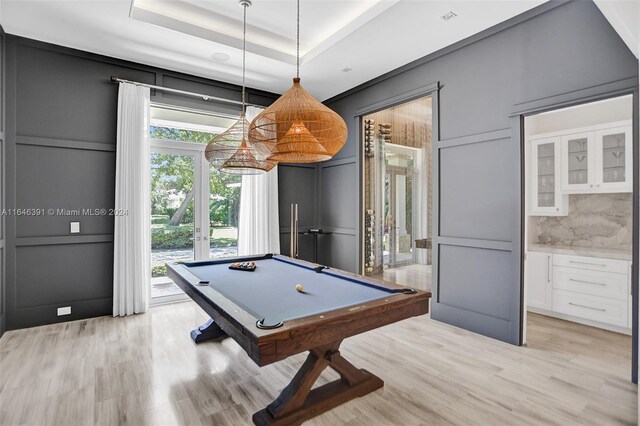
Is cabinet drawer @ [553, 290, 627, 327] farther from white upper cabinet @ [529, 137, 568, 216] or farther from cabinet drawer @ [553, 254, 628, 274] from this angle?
white upper cabinet @ [529, 137, 568, 216]

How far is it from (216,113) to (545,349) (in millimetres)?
4808

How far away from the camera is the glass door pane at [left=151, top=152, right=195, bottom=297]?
4559 millimetres

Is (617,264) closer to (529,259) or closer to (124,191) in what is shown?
(529,259)

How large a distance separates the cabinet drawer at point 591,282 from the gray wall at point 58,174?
5.31 meters

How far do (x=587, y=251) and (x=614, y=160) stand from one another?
1.04m

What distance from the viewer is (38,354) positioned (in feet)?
9.73

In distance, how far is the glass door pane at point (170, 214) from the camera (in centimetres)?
456

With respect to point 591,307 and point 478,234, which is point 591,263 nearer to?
point 591,307

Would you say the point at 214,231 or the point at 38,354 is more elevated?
the point at 214,231

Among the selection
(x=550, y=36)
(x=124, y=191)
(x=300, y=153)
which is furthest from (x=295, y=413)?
(x=550, y=36)

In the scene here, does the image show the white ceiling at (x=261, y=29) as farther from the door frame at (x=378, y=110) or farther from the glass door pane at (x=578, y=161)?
the glass door pane at (x=578, y=161)

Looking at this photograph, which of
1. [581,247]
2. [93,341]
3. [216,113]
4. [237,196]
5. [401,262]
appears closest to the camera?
[93,341]

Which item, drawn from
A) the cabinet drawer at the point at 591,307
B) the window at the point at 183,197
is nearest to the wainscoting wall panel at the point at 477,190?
the cabinet drawer at the point at 591,307

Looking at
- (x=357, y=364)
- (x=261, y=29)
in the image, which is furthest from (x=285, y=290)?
(x=261, y=29)
